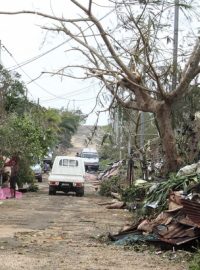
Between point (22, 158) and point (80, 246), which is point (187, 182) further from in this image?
point (22, 158)

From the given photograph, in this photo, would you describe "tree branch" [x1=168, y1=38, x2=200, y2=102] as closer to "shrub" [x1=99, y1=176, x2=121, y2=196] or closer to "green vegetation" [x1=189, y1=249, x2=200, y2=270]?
"green vegetation" [x1=189, y1=249, x2=200, y2=270]

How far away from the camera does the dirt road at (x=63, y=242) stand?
31.0 feet

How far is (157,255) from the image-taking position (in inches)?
416

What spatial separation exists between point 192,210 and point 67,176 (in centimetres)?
1678

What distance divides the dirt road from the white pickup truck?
6.57m

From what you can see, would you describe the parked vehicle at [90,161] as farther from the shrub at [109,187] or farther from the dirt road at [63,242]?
the dirt road at [63,242]

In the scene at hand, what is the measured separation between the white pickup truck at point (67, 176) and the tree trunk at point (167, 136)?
9953mm

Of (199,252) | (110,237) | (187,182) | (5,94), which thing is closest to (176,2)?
(187,182)

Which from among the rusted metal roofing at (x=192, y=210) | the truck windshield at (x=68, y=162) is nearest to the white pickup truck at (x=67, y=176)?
the truck windshield at (x=68, y=162)

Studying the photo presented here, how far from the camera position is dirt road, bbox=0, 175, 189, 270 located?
31.0 feet

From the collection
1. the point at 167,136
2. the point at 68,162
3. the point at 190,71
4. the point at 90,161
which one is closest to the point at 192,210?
the point at 190,71

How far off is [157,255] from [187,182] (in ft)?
13.2

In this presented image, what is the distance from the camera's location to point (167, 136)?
16.4 metres

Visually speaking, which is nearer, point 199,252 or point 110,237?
point 199,252
